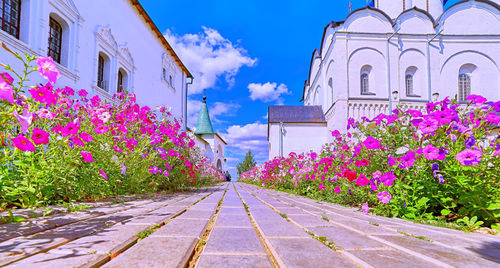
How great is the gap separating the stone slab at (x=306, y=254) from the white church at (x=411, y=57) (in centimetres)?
1761

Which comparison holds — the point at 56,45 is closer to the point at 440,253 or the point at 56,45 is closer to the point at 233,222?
the point at 233,222

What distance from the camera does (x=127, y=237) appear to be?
1579 mm

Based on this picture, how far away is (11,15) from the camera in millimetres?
5879

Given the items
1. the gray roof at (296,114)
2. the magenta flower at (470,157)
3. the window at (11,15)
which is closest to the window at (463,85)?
the gray roof at (296,114)

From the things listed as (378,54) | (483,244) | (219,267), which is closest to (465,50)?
(378,54)

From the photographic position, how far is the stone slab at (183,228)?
169cm

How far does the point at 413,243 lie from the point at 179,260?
4.74ft

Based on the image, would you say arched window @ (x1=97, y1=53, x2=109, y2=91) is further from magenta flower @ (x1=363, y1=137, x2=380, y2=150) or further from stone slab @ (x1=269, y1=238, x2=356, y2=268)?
stone slab @ (x1=269, y1=238, x2=356, y2=268)

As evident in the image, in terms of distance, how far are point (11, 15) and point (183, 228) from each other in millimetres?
7191

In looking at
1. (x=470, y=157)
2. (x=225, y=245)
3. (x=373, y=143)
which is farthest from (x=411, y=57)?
(x=225, y=245)

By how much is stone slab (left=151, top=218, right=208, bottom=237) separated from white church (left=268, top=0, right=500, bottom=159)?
17347mm

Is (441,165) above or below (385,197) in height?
above

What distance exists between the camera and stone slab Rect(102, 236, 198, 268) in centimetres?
115

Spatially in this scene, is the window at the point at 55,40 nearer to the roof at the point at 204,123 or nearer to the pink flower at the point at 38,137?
the pink flower at the point at 38,137
